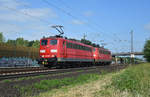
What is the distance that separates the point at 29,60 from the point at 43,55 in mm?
10784

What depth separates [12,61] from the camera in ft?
93.8

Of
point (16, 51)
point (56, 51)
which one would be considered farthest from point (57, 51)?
point (16, 51)

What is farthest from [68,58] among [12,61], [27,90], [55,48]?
[27,90]

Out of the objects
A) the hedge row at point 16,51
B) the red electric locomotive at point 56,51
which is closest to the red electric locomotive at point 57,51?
the red electric locomotive at point 56,51

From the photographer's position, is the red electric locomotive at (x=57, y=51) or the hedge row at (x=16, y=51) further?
the hedge row at (x=16, y=51)

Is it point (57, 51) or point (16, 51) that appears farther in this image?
Result: point (16, 51)

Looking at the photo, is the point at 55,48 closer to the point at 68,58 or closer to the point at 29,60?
the point at 68,58

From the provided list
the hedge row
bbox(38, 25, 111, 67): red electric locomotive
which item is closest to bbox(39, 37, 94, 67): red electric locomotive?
bbox(38, 25, 111, 67): red electric locomotive

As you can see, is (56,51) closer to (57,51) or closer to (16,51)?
(57,51)

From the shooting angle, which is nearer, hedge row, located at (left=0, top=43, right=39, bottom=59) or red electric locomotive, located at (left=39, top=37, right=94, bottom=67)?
red electric locomotive, located at (left=39, top=37, right=94, bottom=67)

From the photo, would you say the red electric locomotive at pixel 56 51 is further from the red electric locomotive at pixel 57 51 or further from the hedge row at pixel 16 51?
the hedge row at pixel 16 51

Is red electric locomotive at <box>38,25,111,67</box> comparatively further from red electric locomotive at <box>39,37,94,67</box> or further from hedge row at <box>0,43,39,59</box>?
hedge row at <box>0,43,39,59</box>

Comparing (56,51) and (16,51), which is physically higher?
(16,51)

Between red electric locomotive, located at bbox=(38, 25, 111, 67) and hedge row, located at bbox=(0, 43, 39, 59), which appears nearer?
red electric locomotive, located at bbox=(38, 25, 111, 67)
